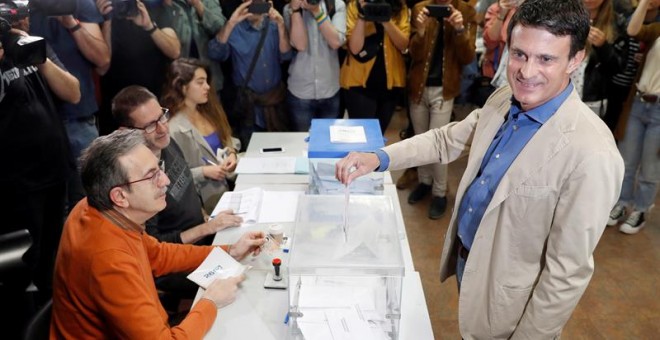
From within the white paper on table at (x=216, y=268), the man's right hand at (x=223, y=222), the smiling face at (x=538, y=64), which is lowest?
the man's right hand at (x=223, y=222)

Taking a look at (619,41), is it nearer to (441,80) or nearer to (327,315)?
(441,80)

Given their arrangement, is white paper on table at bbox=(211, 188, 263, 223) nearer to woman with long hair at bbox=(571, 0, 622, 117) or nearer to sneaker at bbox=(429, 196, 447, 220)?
sneaker at bbox=(429, 196, 447, 220)

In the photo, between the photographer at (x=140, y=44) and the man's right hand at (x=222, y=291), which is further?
the photographer at (x=140, y=44)

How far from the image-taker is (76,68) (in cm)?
279

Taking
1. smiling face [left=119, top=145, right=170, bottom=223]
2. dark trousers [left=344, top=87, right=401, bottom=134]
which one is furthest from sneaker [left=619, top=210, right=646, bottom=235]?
smiling face [left=119, top=145, right=170, bottom=223]

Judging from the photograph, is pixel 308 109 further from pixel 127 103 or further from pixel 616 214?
pixel 616 214

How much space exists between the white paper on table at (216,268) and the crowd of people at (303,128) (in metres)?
0.06

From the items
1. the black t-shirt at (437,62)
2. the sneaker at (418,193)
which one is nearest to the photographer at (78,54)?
the black t-shirt at (437,62)

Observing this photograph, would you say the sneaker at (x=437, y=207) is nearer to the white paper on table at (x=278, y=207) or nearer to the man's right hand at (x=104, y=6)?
the white paper on table at (x=278, y=207)

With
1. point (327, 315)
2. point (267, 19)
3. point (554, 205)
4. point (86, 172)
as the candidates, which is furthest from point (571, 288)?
point (267, 19)

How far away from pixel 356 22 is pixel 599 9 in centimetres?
140

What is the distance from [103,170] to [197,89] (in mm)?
1331

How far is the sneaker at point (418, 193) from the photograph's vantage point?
380cm

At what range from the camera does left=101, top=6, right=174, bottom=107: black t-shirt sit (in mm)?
3037
